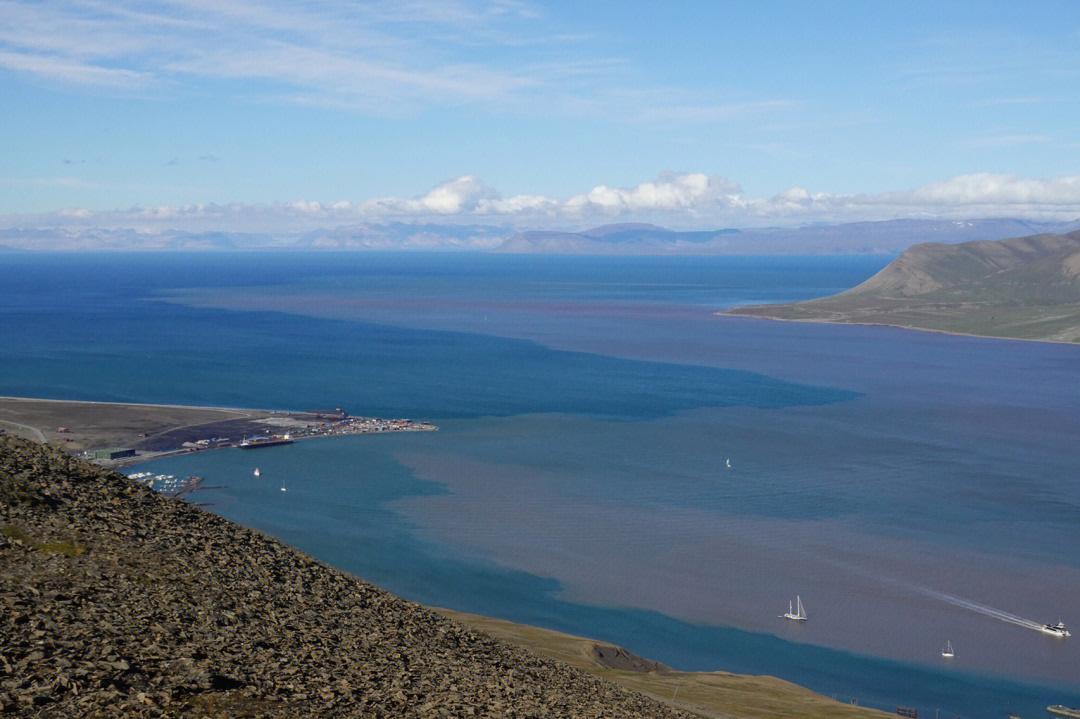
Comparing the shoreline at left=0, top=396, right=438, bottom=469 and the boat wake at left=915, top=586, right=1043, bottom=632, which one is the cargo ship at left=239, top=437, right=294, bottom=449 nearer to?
the shoreline at left=0, top=396, right=438, bottom=469

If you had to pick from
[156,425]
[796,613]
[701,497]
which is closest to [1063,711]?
[796,613]

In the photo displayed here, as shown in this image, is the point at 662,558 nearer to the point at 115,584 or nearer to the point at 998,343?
the point at 115,584

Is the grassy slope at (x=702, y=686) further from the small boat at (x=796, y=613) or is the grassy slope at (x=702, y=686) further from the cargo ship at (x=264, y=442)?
the cargo ship at (x=264, y=442)

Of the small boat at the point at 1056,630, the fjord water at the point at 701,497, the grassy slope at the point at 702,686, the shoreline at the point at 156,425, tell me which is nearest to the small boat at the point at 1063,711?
the fjord water at the point at 701,497

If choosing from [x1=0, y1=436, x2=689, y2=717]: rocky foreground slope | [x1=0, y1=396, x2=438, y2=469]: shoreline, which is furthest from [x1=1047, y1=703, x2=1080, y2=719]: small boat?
[x1=0, y1=396, x2=438, y2=469]: shoreline

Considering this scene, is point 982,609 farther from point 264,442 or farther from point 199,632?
point 264,442

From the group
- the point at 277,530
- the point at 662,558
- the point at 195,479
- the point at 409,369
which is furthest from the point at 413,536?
the point at 409,369
